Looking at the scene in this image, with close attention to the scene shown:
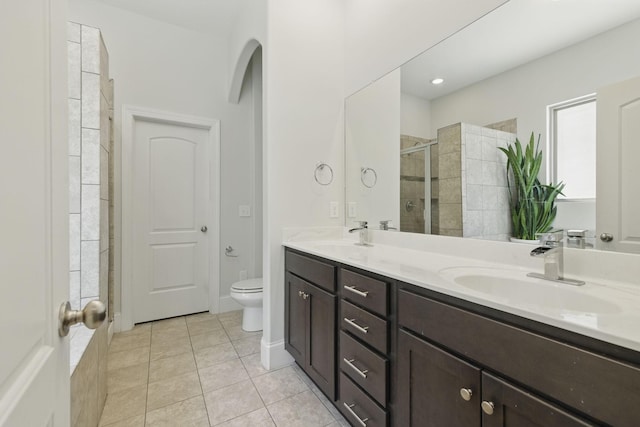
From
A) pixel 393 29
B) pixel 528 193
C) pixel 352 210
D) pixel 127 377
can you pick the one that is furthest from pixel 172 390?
pixel 393 29

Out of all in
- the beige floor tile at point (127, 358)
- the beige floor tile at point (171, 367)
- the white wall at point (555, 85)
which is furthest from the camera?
the beige floor tile at point (127, 358)

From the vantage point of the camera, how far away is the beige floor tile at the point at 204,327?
2.55 metres

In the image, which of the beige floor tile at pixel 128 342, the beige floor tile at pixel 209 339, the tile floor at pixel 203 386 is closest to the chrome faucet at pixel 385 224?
the tile floor at pixel 203 386

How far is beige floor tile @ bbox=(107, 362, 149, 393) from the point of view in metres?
1.78

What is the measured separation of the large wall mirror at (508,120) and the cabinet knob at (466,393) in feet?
2.35

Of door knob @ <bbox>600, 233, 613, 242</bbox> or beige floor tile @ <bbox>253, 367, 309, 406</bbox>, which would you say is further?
beige floor tile @ <bbox>253, 367, 309, 406</bbox>

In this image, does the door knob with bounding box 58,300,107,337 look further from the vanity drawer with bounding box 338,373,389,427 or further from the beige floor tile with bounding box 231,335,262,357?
the beige floor tile with bounding box 231,335,262,357

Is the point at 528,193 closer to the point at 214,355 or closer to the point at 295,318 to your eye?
the point at 295,318

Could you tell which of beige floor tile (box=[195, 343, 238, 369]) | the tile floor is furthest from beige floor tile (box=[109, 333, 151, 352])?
beige floor tile (box=[195, 343, 238, 369])

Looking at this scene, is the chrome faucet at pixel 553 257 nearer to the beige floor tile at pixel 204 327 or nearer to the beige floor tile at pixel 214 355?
the beige floor tile at pixel 214 355

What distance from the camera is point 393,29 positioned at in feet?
6.03

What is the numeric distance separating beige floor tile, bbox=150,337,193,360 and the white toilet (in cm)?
49

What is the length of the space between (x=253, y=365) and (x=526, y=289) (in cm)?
173

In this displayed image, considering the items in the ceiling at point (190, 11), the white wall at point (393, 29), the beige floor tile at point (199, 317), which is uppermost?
the ceiling at point (190, 11)
